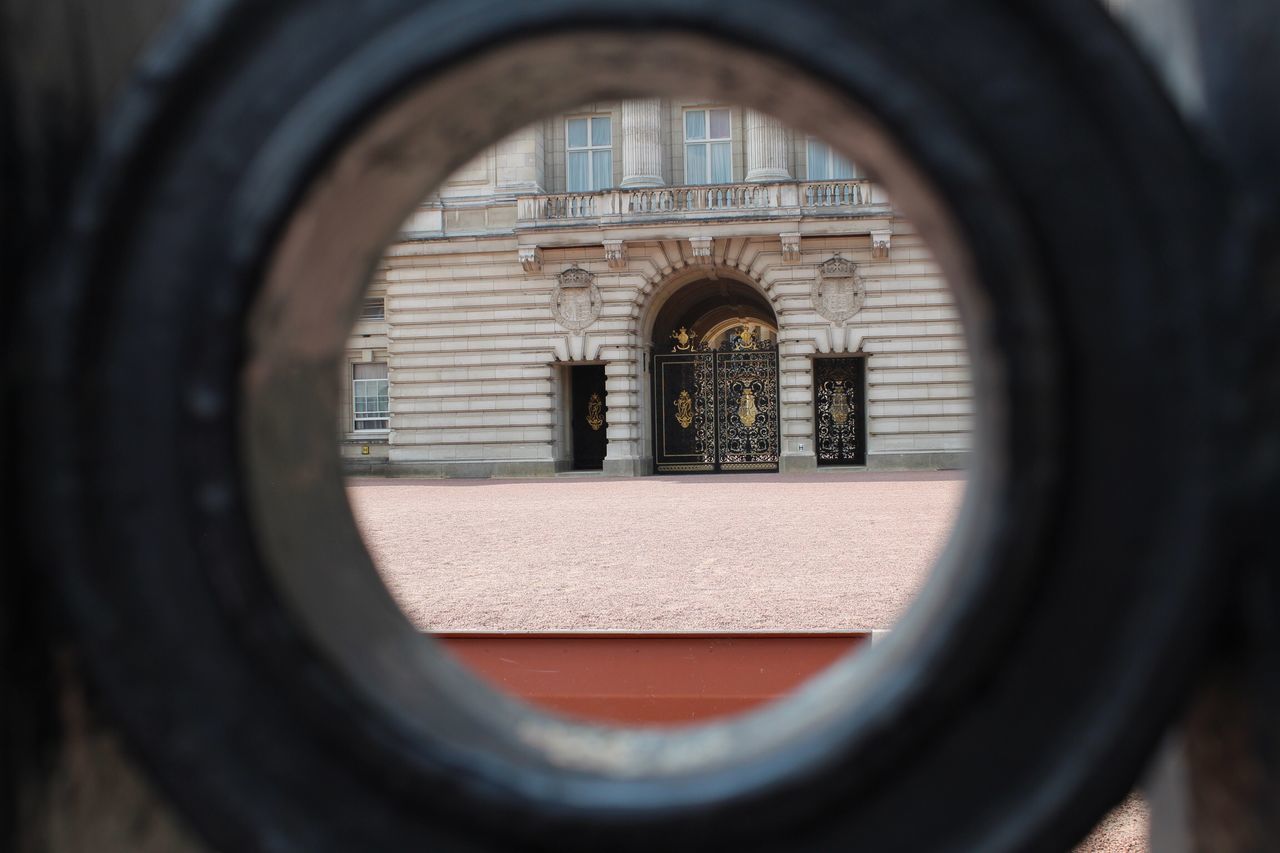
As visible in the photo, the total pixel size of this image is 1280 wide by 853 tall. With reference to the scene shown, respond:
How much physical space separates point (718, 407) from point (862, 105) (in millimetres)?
17687

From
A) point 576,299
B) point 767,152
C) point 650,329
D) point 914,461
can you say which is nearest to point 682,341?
point 650,329

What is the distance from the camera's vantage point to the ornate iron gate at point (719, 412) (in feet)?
59.9

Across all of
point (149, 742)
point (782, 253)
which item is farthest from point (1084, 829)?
point (782, 253)

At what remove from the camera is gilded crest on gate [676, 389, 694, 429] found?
18.6 metres

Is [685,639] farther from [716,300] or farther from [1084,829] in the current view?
[716,300]

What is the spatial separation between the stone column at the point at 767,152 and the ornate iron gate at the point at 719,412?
9.95 ft

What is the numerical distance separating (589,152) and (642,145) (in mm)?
1335

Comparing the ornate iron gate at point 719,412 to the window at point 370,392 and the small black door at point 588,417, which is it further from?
the window at point 370,392

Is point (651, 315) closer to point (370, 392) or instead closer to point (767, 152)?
point (767, 152)

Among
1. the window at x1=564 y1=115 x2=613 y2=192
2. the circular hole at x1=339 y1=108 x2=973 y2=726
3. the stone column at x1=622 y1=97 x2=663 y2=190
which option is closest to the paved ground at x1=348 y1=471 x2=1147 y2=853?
the circular hole at x1=339 y1=108 x2=973 y2=726

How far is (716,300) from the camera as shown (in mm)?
22656

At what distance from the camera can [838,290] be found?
1755 cm

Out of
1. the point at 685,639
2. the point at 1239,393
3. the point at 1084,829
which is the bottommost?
the point at 685,639

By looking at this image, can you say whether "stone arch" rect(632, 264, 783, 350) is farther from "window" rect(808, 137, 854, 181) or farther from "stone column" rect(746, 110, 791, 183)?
"window" rect(808, 137, 854, 181)
